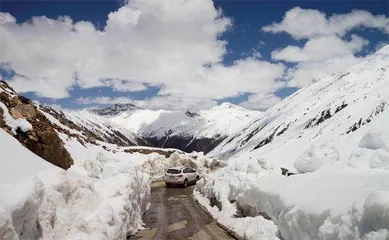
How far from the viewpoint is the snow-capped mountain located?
105ft

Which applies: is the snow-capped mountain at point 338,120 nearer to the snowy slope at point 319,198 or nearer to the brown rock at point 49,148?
the snowy slope at point 319,198

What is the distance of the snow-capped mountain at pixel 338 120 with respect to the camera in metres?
32.2

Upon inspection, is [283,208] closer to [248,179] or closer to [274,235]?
[274,235]

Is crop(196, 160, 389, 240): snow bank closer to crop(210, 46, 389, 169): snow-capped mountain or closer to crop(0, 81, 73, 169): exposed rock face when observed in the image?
crop(210, 46, 389, 169): snow-capped mountain

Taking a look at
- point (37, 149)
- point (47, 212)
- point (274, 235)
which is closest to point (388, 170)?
point (274, 235)

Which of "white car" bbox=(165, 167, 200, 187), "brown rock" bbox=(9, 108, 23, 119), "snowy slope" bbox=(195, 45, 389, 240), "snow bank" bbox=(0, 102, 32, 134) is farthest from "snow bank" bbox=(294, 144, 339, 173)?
"white car" bbox=(165, 167, 200, 187)

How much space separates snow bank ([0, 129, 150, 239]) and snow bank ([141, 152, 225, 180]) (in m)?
27.1

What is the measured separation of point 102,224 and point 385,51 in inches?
5140

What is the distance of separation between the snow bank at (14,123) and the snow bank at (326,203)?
46.6 ft

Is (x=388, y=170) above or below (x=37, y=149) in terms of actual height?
below

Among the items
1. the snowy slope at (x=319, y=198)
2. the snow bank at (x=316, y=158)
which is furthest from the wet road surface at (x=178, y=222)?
the snow bank at (x=316, y=158)

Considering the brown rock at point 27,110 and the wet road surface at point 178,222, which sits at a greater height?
the brown rock at point 27,110

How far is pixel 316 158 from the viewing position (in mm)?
12711

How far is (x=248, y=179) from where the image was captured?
16328 mm
